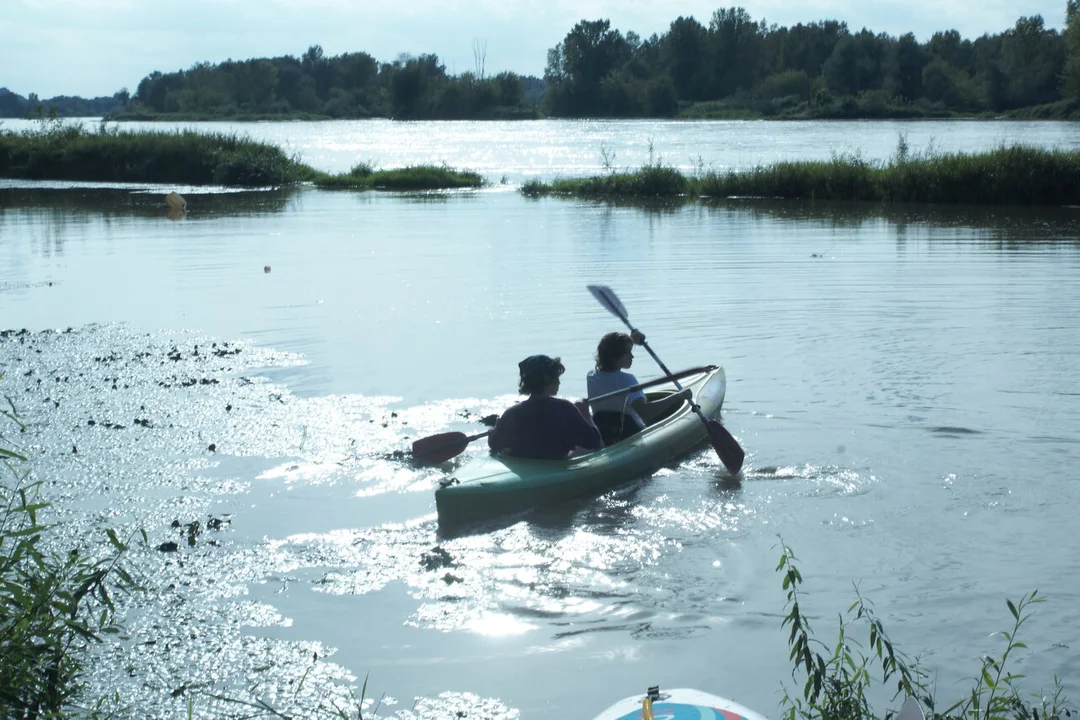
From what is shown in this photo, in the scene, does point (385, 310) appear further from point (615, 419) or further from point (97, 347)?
point (615, 419)

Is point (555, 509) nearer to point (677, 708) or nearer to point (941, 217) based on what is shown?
point (677, 708)

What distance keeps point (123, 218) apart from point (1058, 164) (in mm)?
26799

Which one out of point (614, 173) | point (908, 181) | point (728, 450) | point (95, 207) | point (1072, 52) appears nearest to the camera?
point (728, 450)

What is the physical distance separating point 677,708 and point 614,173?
39.8m

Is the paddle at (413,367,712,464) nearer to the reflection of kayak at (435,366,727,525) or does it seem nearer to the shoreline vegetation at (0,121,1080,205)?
the reflection of kayak at (435,366,727,525)

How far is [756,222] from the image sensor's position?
29266 mm

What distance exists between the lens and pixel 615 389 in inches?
384

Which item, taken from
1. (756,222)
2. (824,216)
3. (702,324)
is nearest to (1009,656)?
(702,324)

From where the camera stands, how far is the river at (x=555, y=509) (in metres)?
5.96

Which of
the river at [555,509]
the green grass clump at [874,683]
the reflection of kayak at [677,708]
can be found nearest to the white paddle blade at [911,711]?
the green grass clump at [874,683]

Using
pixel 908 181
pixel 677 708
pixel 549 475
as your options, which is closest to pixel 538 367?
A: pixel 549 475

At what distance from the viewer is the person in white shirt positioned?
9.65 meters

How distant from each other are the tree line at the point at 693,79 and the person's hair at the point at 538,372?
81.7 m

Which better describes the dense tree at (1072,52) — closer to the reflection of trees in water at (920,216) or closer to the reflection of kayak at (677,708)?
the reflection of trees in water at (920,216)
